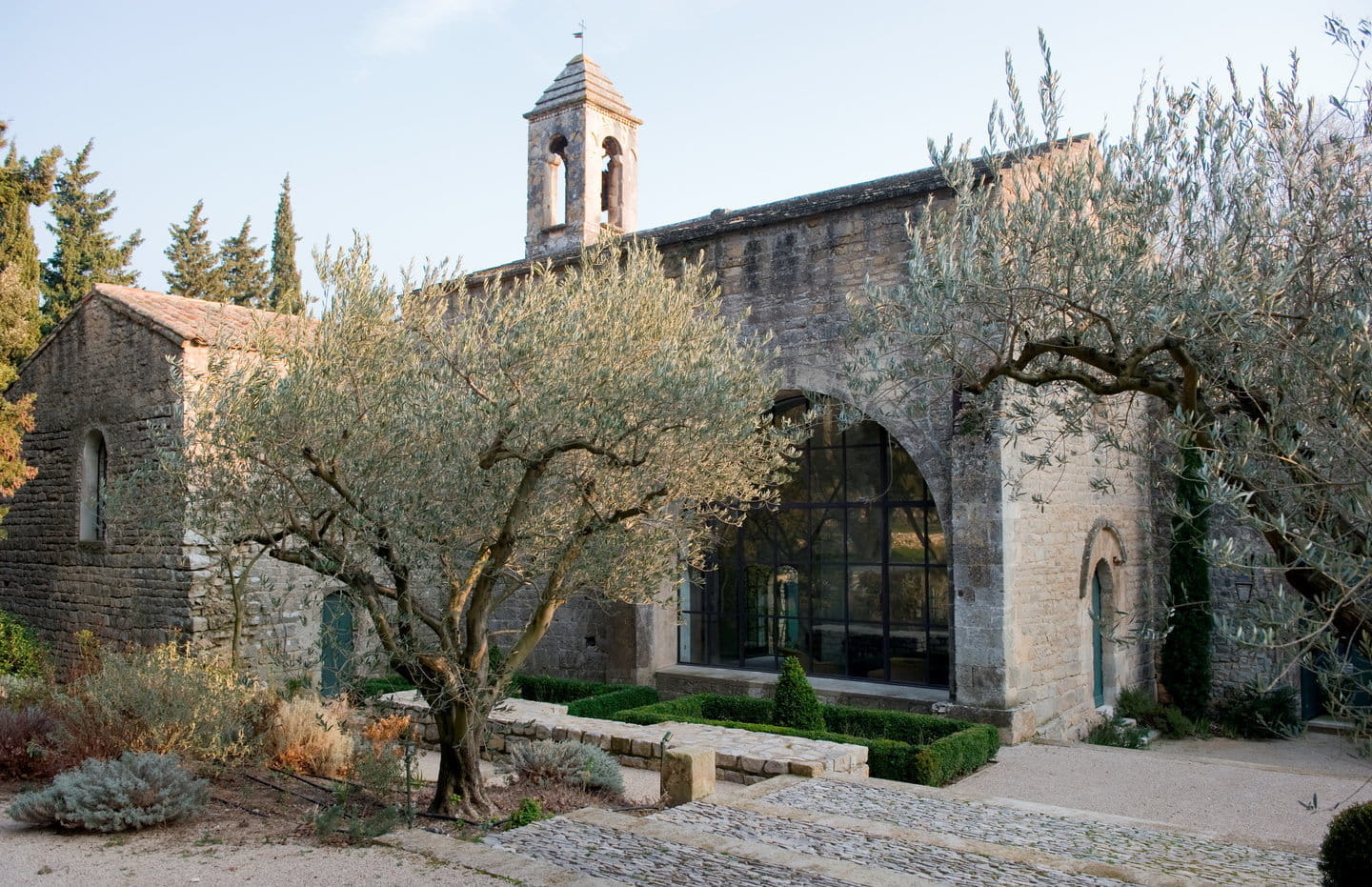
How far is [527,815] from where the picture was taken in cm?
657

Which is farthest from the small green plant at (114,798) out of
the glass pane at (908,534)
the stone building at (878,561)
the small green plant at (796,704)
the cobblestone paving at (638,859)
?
the glass pane at (908,534)

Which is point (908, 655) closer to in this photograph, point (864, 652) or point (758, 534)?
point (864, 652)

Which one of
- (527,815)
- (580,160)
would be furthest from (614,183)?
(527,815)

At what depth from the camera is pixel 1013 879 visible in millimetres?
5457

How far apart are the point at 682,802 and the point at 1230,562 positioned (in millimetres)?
4655

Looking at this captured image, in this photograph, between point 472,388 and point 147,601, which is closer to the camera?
point 472,388

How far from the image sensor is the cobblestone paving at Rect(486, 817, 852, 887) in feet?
17.3

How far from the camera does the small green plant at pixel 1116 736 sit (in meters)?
11.7

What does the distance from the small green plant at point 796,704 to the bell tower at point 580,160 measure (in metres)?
7.70

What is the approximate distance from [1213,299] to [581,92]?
12.4 m

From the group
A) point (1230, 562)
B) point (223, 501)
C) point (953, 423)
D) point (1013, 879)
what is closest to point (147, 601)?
point (223, 501)

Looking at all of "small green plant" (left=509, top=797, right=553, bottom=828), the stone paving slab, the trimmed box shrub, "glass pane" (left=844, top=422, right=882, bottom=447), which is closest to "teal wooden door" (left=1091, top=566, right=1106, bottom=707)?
"glass pane" (left=844, top=422, right=882, bottom=447)

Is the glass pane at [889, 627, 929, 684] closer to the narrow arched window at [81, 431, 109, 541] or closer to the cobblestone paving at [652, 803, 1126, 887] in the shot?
the cobblestone paving at [652, 803, 1126, 887]

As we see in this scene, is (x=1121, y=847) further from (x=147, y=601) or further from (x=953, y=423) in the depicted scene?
(x=147, y=601)
